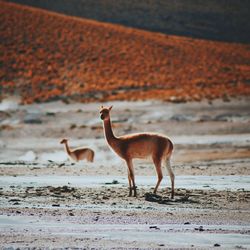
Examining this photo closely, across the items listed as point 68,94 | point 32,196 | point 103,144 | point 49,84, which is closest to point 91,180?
point 32,196

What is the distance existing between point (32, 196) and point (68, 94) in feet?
120

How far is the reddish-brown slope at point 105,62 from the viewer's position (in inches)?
1982

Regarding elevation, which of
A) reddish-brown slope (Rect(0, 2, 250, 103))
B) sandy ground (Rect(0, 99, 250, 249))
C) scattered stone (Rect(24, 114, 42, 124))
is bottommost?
sandy ground (Rect(0, 99, 250, 249))

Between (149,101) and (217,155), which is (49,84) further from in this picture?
(217,155)

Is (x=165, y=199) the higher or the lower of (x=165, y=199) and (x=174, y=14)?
the lower

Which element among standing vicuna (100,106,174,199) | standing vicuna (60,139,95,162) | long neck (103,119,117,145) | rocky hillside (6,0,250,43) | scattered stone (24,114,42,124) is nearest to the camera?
standing vicuna (100,106,174,199)

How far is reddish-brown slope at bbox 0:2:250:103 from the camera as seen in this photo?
50344mm

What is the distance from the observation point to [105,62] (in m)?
60.5

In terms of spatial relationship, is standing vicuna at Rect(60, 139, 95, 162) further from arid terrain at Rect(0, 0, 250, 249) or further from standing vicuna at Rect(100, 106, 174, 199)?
standing vicuna at Rect(100, 106, 174, 199)

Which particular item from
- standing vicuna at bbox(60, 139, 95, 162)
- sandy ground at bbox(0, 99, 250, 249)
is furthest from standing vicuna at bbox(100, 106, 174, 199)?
standing vicuna at bbox(60, 139, 95, 162)

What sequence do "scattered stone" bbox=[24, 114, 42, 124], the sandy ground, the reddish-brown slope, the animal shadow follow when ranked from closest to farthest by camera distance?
the sandy ground, the animal shadow, "scattered stone" bbox=[24, 114, 42, 124], the reddish-brown slope

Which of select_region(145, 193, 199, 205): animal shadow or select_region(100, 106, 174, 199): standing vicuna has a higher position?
select_region(100, 106, 174, 199): standing vicuna

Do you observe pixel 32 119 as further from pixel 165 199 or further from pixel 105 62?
pixel 165 199

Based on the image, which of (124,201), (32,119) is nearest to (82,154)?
(124,201)
